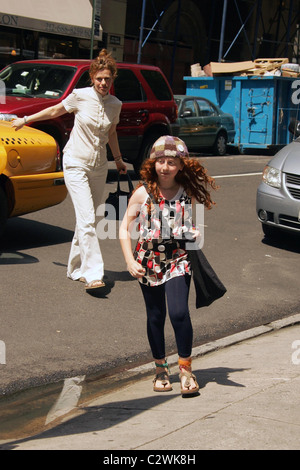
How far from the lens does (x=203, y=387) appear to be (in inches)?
207

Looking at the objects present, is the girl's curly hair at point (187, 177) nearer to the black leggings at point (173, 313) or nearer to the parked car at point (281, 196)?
the black leggings at point (173, 313)

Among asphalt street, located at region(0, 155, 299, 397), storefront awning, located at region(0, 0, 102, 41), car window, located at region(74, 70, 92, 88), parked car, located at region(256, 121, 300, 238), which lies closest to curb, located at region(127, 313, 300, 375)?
asphalt street, located at region(0, 155, 299, 397)

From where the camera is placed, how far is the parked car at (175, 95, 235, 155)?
19.5 m

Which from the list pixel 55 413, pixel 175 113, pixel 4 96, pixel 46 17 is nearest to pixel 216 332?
pixel 55 413

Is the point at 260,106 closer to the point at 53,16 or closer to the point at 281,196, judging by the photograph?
the point at 53,16

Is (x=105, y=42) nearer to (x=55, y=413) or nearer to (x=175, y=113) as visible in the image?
(x=175, y=113)

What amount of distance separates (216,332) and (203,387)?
154 cm

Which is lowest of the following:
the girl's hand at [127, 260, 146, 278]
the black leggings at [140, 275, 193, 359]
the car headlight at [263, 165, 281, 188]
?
the black leggings at [140, 275, 193, 359]


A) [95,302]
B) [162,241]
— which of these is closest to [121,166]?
[95,302]

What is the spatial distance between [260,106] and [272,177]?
11945mm

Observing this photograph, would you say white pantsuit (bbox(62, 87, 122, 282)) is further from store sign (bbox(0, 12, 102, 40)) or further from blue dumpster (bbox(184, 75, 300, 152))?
blue dumpster (bbox(184, 75, 300, 152))

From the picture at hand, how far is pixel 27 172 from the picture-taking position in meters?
8.67

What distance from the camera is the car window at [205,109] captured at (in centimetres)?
2025

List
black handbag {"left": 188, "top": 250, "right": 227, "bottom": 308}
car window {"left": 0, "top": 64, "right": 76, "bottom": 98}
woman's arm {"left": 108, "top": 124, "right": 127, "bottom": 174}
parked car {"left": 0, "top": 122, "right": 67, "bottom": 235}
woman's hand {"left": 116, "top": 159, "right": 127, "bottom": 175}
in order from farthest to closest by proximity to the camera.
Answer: car window {"left": 0, "top": 64, "right": 76, "bottom": 98}
parked car {"left": 0, "top": 122, "right": 67, "bottom": 235}
woman's hand {"left": 116, "top": 159, "right": 127, "bottom": 175}
woman's arm {"left": 108, "top": 124, "right": 127, "bottom": 174}
black handbag {"left": 188, "top": 250, "right": 227, "bottom": 308}
